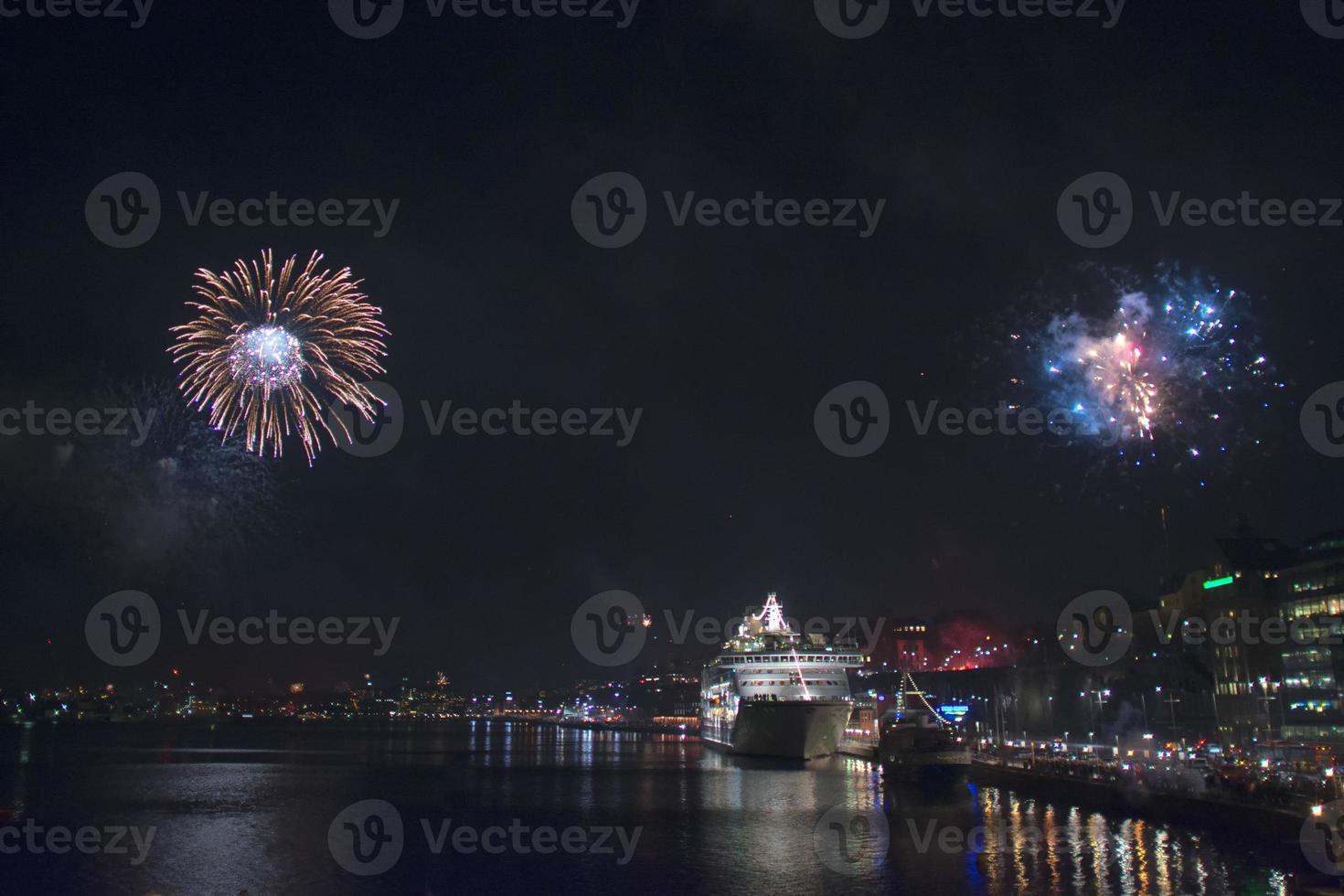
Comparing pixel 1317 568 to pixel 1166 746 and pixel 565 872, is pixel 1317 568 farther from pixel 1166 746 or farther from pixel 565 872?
pixel 565 872

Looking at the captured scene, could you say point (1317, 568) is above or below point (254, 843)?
above

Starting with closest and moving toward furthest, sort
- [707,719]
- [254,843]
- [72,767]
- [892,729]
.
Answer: [254,843] → [892,729] → [72,767] → [707,719]

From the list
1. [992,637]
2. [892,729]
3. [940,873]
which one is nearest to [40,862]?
[940,873]
